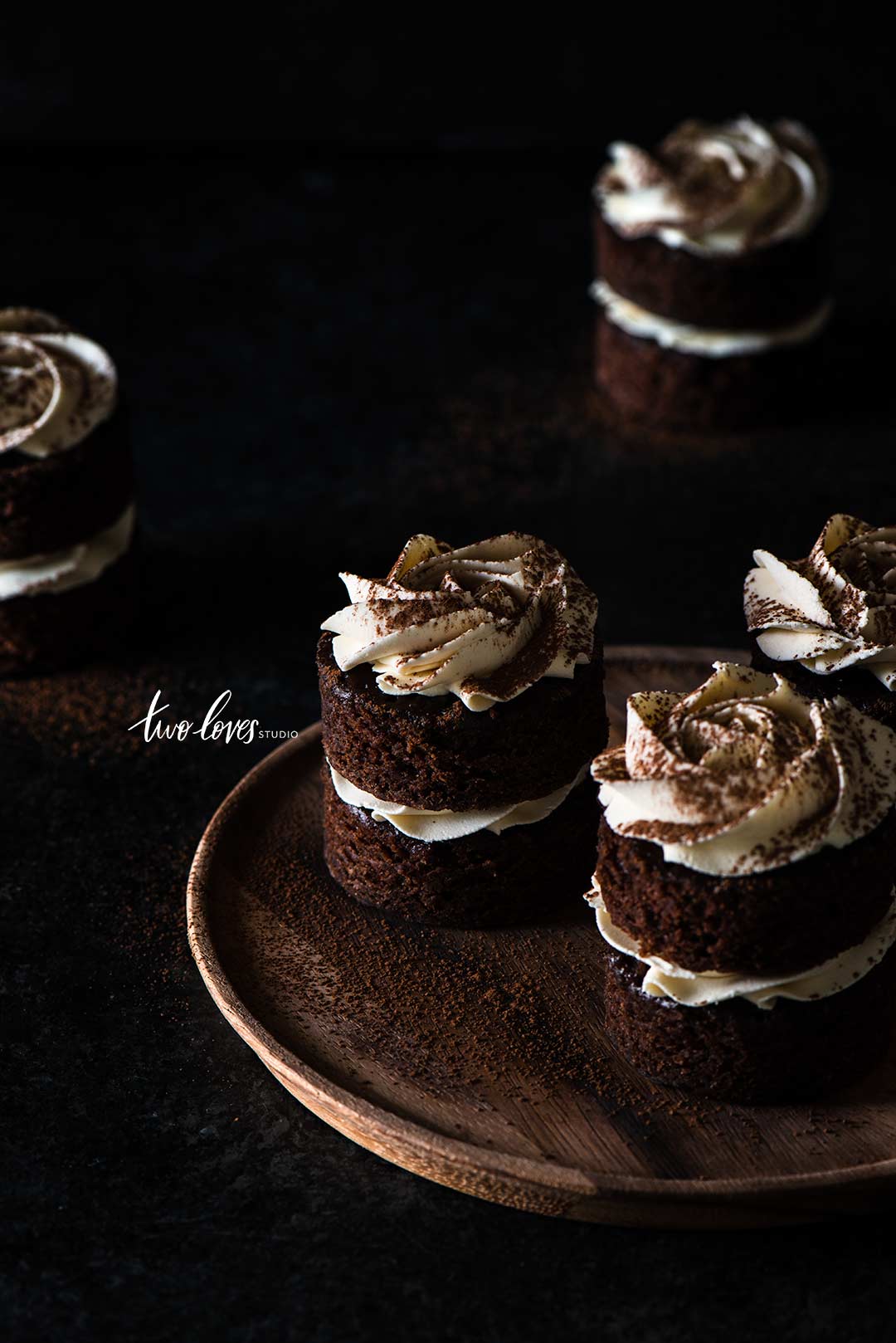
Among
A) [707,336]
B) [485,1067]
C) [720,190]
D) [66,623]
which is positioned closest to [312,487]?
[66,623]

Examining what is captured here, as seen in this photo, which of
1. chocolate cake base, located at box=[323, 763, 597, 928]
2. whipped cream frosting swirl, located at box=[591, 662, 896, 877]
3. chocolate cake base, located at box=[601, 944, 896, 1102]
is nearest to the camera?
whipped cream frosting swirl, located at box=[591, 662, 896, 877]

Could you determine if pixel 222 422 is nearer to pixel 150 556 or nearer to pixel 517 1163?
pixel 150 556

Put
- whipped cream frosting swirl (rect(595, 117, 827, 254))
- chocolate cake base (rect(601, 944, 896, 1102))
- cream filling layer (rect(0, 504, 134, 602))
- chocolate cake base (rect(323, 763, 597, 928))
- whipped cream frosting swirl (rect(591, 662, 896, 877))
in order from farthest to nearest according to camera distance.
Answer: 1. whipped cream frosting swirl (rect(595, 117, 827, 254))
2. cream filling layer (rect(0, 504, 134, 602))
3. chocolate cake base (rect(323, 763, 597, 928))
4. chocolate cake base (rect(601, 944, 896, 1102))
5. whipped cream frosting swirl (rect(591, 662, 896, 877))

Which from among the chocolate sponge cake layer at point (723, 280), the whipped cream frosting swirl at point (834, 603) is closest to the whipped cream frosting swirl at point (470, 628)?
the whipped cream frosting swirl at point (834, 603)

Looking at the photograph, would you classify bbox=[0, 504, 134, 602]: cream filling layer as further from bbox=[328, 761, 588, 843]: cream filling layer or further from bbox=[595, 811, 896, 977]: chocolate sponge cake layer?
bbox=[595, 811, 896, 977]: chocolate sponge cake layer

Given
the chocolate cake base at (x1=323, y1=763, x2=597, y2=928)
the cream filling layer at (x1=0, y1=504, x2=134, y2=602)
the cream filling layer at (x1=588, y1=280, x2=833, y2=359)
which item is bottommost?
the cream filling layer at (x1=0, y1=504, x2=134, y2=602)

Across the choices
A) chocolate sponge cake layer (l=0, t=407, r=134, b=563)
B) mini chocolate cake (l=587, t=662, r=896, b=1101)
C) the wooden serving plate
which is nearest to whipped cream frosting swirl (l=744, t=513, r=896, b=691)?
mini chocolate cake (l=587, t=662, r=896, b=1101)
